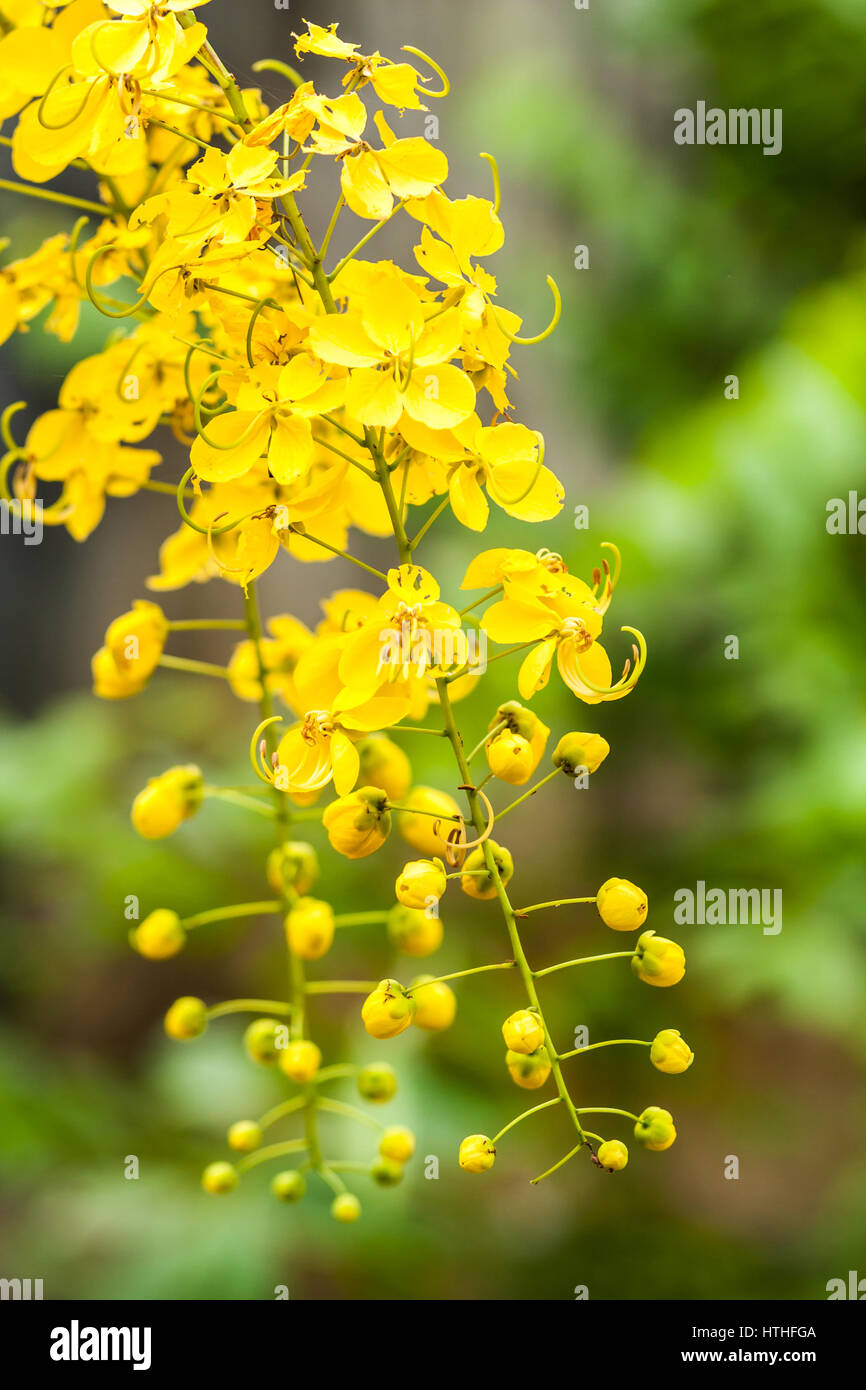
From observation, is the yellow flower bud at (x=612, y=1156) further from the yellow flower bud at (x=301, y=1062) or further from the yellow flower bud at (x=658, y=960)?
the yellow flower bud at (x=301, y=1062)

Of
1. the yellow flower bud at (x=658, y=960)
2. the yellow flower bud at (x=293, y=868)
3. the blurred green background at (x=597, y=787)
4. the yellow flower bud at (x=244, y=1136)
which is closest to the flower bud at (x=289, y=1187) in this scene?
the yellow flower bud at (x=244, y=1136)

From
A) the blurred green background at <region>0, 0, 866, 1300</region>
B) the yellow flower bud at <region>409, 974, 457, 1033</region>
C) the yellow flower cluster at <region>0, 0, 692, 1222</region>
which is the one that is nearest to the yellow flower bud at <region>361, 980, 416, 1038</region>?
the yellow flower cluster at <region>0, 0, 692, 1222</region>

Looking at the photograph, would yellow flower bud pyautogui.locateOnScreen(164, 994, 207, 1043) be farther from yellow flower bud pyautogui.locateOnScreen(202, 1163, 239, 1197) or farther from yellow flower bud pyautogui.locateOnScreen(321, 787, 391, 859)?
yellow flower bud pyautogui.locateOnScreen(321, 787, 391, 859)

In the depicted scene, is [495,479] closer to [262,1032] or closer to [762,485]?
[262,1032]

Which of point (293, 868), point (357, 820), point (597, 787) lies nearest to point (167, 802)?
point (293, 868)

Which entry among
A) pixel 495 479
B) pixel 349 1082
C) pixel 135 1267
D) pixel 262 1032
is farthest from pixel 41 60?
pixel 135 1267

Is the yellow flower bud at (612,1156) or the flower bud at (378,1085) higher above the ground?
the flower bud at (378,1085)
